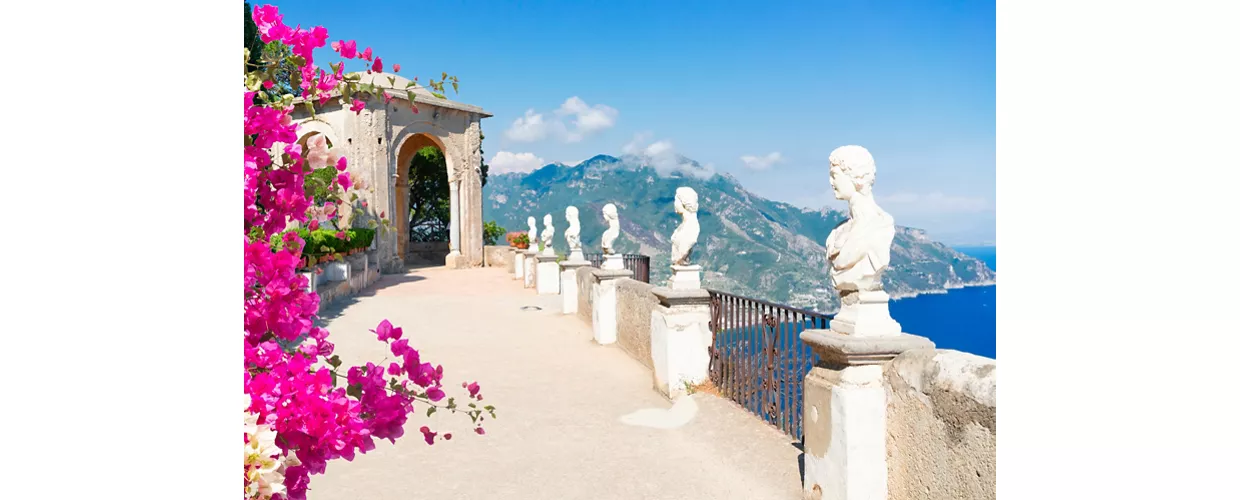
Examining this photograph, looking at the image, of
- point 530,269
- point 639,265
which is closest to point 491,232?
point 530,269

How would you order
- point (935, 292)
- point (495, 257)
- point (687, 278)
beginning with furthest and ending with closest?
point (495, 257) < point (687, 278) < point (935, 292)

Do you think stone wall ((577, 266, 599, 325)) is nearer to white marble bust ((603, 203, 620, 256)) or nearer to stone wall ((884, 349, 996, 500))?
white marble bust ((603, 203, 620, 256))

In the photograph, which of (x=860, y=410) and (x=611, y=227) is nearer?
A: (x=860, y=410)

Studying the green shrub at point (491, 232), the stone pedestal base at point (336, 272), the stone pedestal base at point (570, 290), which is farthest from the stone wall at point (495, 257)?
the stone pedestal base at point (570, 290)

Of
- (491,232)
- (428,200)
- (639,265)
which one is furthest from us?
(428,200)

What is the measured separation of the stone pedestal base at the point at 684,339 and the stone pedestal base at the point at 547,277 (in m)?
9.08

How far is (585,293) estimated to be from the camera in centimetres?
1091

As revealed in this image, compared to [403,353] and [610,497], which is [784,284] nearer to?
[610,497]

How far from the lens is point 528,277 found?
55.8 feet

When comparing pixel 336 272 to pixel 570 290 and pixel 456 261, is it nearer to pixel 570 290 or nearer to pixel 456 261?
pixel 570 290

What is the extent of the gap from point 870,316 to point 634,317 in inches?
182

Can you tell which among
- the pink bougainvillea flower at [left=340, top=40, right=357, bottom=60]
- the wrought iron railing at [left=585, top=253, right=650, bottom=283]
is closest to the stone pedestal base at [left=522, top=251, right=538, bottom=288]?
the wrought iron railing at [left=585, top=253, right=650, bottom=283]

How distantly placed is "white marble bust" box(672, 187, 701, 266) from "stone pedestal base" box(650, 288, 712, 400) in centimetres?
33

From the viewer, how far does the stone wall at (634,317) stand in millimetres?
7477
